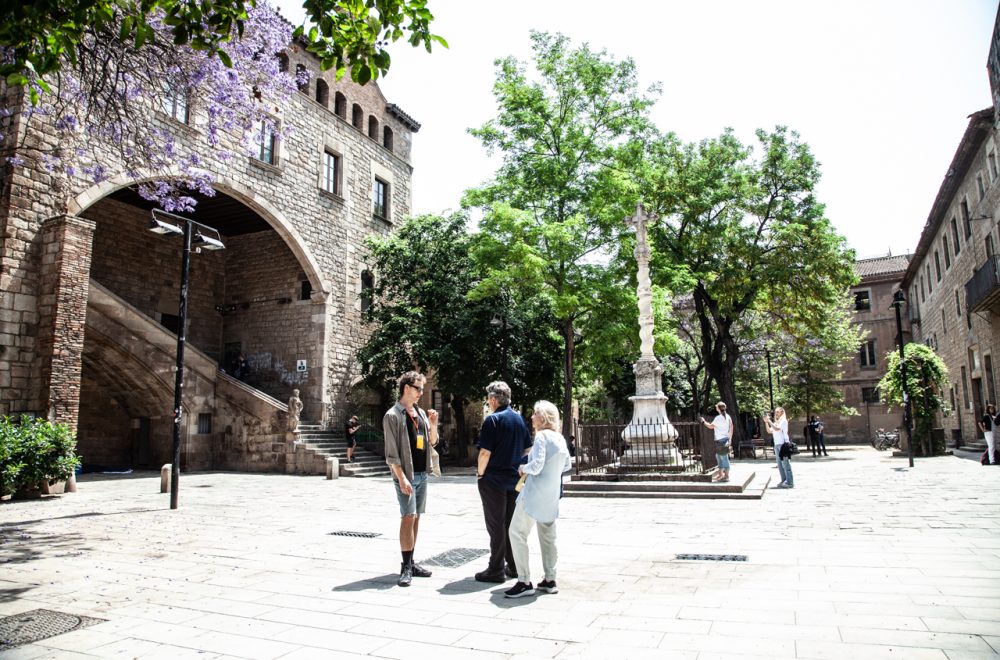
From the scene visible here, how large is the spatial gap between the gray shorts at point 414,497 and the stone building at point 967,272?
18.8 metres

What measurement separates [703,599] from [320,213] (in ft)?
69.7

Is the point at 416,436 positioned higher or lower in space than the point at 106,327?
lower

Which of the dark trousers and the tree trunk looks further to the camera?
the tree trunk

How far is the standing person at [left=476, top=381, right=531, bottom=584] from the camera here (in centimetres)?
543

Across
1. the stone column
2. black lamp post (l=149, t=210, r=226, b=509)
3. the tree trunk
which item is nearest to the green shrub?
the stone column

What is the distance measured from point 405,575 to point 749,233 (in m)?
21.7

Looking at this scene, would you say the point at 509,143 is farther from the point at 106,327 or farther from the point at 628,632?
the point at 628,632

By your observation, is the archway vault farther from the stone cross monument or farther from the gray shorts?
the gray shorts

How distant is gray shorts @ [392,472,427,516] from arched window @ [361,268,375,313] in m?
18.4

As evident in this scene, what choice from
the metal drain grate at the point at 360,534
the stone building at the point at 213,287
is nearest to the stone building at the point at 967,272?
the metal drain grate at the point at 360,534

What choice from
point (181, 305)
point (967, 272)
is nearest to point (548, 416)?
point (181, 305)

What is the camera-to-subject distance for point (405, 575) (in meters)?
5.36

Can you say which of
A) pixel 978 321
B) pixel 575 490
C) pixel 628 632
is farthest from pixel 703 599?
pixel 978 321

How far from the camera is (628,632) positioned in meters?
4.00
